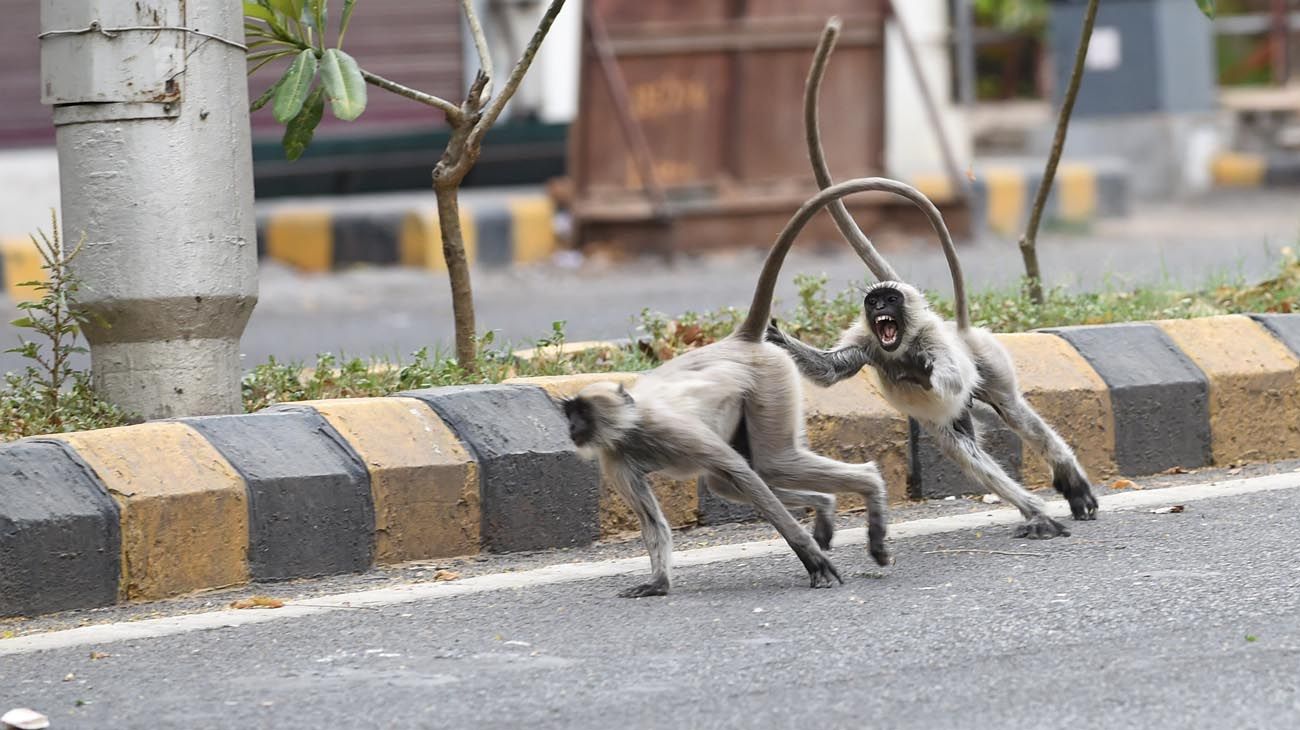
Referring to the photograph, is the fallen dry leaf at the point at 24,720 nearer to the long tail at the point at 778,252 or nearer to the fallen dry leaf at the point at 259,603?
the fallen dry leaf at the point at 259,603

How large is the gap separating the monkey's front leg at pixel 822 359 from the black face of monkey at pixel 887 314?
137mm

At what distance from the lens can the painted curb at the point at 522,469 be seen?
466 cm

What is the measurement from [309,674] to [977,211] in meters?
9.37

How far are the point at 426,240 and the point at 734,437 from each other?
6.78 meters

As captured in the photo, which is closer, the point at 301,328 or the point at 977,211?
the point at 301,328

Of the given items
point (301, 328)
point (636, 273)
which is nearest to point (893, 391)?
point (301, 328)

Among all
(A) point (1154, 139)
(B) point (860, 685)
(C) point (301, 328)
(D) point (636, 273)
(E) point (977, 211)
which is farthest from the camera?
(A) point (1154, 139)

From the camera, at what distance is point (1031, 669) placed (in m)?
3.47

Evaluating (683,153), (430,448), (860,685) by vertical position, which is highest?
(683,153)

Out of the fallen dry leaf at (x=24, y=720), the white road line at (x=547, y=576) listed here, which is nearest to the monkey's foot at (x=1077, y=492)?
the white road line at (x=547, y=576)

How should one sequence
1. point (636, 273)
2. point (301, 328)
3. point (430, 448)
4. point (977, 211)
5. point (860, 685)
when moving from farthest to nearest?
point (977, 211)
point (636, 273)
point (301, 328)
point (430, 448)
point (860, 685)

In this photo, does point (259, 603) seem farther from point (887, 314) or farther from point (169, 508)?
point (887, 314)

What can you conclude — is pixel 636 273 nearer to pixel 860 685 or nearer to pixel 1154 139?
pixel 1154 139

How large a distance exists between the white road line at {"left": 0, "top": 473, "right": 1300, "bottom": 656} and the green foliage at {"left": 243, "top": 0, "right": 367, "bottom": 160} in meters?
1.19
